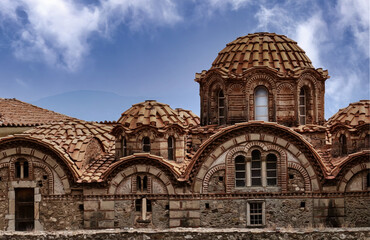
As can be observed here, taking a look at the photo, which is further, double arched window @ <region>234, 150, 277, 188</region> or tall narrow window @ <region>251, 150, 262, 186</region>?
tall narrow window @ <region>251, 150, 262, 186</region>

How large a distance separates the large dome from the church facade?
8cm

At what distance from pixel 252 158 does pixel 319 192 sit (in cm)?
321

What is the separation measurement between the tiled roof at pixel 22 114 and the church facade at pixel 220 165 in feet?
19.9

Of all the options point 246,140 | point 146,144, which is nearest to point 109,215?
point 146,144

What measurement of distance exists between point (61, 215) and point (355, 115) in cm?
1381

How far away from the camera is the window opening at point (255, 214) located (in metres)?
29.8

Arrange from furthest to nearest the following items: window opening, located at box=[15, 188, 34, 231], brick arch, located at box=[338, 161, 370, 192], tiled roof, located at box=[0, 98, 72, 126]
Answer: tiled roof, located at box=[0, 98, 72, 126], window opening, located at box=[15, 188, 34, 231], brick arch, located at box=[338, 161, 370, 192]

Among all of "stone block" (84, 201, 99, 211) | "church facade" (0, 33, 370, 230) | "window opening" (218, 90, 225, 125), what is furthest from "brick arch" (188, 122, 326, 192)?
"stone block" (84, 201, 99, 211)

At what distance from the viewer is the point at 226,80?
3197cm

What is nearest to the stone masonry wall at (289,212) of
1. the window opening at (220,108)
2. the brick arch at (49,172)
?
Result: the window opening at (220,108)

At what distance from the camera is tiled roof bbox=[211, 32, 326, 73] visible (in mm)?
32250

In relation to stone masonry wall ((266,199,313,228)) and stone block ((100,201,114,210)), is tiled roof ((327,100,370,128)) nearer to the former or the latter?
stone masonry wall ((266,199,313,228))

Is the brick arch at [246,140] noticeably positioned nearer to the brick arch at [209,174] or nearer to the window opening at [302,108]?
the brick arch at [209,174]

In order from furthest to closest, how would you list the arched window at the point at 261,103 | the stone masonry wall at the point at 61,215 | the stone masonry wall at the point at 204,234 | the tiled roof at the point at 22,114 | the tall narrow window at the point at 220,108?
the tiled roof at the point at 22,114 < the tall narrow window at the point at 220,108 < the arched window at the point at 261,103 < the stone masonry wall at the point at 61,215 < the stone masonry wall at the point at 204,234
